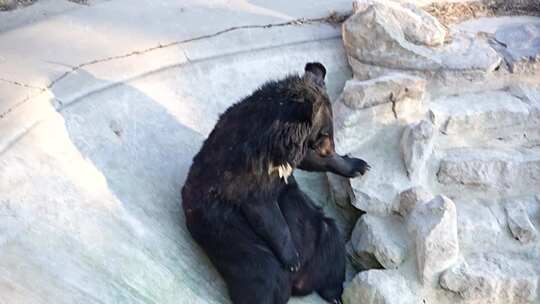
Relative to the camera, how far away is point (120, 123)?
16.6 ft

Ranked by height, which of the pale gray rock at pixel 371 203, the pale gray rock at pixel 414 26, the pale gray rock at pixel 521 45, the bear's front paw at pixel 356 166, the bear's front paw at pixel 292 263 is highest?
the pale gray rock at pixel 414 26

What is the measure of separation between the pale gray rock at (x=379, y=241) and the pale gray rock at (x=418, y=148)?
0.36 metres

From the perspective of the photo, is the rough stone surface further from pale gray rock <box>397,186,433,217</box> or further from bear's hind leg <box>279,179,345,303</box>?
bear's hind leg <box>279,179,345,303</box>

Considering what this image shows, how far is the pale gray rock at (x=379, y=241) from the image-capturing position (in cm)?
479

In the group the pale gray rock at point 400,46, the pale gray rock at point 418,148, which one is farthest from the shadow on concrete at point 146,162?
the pale gray rock at point 400,46

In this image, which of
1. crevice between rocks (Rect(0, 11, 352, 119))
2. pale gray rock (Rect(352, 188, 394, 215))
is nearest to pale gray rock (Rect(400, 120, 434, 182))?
pale gray rock (Rect(352, 188, 394, 215))

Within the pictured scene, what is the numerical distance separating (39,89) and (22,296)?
1.65 metres

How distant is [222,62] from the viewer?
5.93 metres

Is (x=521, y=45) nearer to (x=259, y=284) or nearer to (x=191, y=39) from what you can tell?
(x=191, y=39)

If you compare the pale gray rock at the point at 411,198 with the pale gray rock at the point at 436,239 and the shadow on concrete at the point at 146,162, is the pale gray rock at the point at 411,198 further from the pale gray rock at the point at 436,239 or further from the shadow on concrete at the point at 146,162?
the shadow on concrete at the point at 146,162

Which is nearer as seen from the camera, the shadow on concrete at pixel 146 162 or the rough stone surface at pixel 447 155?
the shadow on concrete at pixel 146 162

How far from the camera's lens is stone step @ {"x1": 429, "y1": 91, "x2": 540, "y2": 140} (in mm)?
5531

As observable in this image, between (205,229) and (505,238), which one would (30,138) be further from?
(505,238)

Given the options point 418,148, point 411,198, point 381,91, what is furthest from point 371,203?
point 381,91
